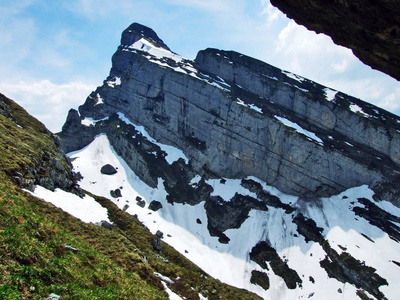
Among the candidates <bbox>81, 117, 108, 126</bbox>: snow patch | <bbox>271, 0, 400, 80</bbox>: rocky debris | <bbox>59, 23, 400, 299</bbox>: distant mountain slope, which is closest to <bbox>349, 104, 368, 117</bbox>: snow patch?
<bbox>59, 23, 400, 299</bbox>: distant mountain slope

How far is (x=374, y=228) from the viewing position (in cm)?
9488

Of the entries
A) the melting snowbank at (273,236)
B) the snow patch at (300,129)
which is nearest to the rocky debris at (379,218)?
the melting snowbank at (273,236)

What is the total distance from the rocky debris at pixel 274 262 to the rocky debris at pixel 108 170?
71408 millimetres

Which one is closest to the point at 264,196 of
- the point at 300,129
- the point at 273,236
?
the point at 273,236

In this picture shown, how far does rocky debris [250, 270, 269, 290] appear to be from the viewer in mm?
81287

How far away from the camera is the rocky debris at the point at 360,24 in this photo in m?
10.7

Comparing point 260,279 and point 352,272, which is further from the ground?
point 352,272

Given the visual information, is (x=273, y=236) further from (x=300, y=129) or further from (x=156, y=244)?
(x=156, y=244)

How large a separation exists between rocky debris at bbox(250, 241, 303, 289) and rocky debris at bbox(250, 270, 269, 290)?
3134 mm

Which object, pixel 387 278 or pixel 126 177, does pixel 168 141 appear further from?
pixel 387 278

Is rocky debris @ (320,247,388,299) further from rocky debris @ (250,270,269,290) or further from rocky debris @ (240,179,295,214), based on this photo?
rocky debris @ (240,179,295,214)

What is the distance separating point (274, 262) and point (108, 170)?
81377 millimetres

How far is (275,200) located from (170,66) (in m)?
96.0

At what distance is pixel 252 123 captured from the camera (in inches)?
4902
